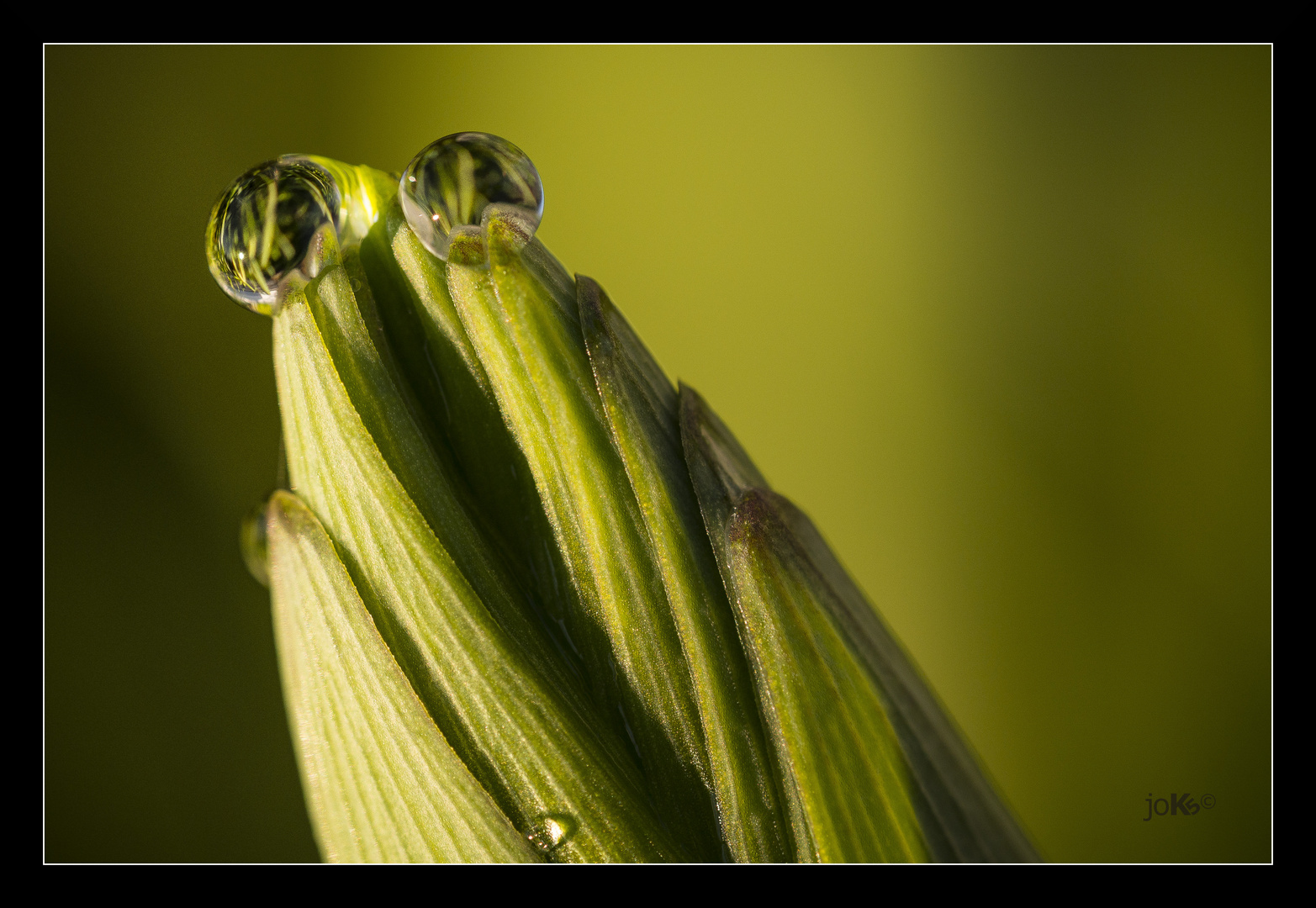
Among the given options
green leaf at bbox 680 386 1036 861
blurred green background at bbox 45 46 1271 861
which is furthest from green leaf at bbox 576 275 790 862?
blurred green background at bbox 45 46 1271 861

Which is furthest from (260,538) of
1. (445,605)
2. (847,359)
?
(847,359)

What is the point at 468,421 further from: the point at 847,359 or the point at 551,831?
the point at 847,359

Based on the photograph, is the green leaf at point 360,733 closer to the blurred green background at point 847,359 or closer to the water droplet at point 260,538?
the water droplet at point 260,538

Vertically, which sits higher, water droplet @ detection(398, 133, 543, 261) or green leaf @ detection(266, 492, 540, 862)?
water droplet @ detection(398, 133, 543, 261)

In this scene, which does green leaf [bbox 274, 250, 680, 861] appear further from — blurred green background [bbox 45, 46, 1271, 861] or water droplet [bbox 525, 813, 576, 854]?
blurred green background [bbox 45, 46, 1271, 861]

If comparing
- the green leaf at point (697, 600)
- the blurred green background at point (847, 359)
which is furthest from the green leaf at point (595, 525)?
the blurred green background at point (847, 359)
